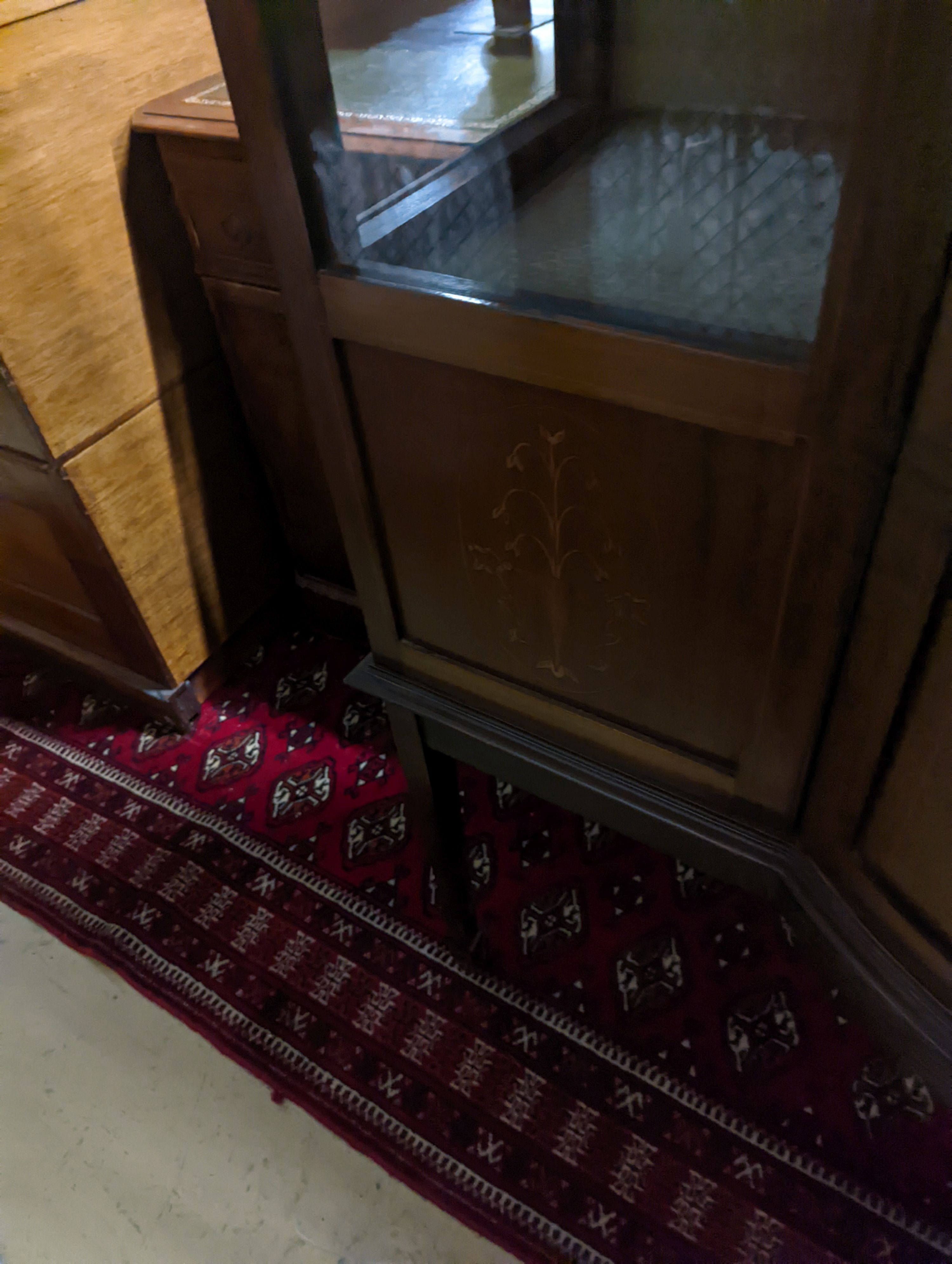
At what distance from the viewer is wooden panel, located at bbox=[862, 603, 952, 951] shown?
481 millimetres

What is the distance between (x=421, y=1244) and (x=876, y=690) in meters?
0.90

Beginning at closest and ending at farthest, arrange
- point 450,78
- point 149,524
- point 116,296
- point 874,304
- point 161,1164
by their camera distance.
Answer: point 874,304
point 450,78
point 161,1164
point 116,296
point 149,524

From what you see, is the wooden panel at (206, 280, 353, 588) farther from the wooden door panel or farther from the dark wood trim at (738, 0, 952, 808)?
the dark wood trim at (738, 0, 952, 808)

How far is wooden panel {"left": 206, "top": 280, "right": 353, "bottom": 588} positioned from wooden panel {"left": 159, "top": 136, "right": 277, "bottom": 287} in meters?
0.03

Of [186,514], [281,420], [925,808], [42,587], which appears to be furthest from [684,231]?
[42,587]

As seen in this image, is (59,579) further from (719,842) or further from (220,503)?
→ (719,842)

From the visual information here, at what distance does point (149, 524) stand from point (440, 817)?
0.73 meters

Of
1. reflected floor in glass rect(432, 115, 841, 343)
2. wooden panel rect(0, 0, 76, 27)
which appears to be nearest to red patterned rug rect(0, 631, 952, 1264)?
reflected floor in glass rect(432, 115, 841, 343)

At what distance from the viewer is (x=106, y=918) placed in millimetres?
1329

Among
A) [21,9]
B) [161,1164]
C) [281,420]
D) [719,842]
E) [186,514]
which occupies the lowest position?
[161,1164]

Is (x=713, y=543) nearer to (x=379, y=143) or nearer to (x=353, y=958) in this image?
(x=379, y=143)

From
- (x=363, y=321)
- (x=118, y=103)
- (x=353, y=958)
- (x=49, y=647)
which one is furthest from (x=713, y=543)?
(x=49, y=647)

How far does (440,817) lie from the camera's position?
1.02 m

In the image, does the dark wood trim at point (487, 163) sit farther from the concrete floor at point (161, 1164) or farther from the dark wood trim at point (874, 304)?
the concrete floor at point (161, 1164)
